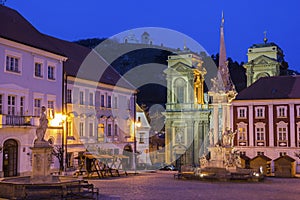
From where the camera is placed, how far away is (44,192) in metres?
17.8

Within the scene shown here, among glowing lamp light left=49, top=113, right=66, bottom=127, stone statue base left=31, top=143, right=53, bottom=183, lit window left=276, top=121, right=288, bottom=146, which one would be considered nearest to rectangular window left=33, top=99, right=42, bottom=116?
glowing lamp light left=49, top=113, right=66, bottom=127

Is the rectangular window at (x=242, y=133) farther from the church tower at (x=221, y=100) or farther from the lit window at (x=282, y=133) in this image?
the church tower at (x=221, y=100)

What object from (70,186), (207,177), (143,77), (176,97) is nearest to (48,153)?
(70,186)

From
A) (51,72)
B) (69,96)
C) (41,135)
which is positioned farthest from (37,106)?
(41,135)

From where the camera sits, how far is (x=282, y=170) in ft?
119

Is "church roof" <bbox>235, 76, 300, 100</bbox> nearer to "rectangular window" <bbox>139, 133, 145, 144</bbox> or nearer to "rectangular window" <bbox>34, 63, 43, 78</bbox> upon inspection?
"rectangular window" <bbox>139, 133, 145, 144</bbox>

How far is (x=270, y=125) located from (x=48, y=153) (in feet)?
107

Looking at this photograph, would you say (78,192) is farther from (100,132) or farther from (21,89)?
(100,132)

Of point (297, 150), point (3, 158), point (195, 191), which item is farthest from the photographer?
point (297, 150)

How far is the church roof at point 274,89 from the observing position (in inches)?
1876

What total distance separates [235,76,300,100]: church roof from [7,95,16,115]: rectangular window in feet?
89.2

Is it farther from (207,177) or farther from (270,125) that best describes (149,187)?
(270,125)

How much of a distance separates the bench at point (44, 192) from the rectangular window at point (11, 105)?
12.2m

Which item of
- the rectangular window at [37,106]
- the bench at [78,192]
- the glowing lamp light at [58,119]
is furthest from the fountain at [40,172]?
the glowing lamp light at [58,119]
